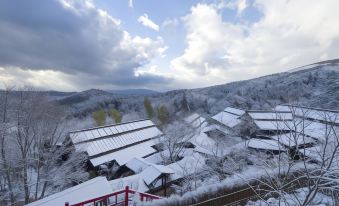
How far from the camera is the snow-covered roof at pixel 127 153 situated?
24.3 meters

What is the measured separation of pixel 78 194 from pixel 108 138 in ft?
55.0

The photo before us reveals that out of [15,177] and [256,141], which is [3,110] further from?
[256,141]

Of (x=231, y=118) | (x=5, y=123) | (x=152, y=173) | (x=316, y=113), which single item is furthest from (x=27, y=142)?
(x=231, y=118)

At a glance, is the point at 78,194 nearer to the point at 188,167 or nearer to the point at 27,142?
the point at 27,142

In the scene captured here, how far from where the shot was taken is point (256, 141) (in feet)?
88.7

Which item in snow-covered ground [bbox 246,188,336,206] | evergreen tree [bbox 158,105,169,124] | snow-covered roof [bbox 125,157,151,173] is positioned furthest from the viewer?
evergreen tree [bbox 158,105,169,124]

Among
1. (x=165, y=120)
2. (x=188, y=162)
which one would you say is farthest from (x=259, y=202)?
(x=165, y=120)

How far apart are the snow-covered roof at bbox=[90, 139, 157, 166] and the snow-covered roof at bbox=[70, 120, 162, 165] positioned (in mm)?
107

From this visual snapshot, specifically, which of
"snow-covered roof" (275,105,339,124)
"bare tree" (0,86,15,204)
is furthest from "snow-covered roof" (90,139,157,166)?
"snow-covered roof" (275,105,339,124)

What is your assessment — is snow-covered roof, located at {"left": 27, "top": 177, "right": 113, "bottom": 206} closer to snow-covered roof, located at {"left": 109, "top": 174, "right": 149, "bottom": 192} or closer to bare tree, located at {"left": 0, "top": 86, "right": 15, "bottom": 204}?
snow-covered roof, located at {"left": 109, "top": 174, "right": 149, "bottom": 192}

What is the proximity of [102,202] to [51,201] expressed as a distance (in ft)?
9.75

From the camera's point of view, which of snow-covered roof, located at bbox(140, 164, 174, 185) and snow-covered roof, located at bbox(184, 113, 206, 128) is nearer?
snow-covered roof, located at bbox(140, 164, 174, 185)

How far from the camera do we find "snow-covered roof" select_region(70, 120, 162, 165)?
24.5 metres

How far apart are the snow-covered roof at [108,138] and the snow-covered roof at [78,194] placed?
33.2 ft
